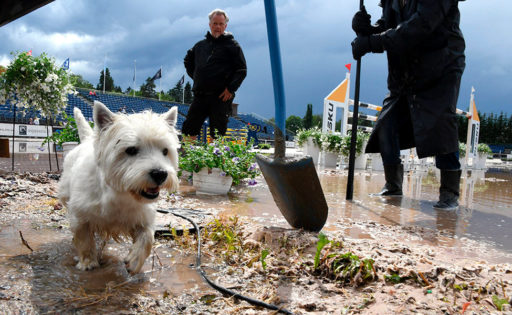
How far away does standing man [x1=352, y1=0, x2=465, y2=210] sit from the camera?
399 cm

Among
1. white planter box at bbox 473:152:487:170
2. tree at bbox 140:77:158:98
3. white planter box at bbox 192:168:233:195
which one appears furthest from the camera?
tree at bbox 140:77:158:98

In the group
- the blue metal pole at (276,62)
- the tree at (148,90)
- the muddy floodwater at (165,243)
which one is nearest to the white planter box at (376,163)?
the muddy floodwater at (165,243)

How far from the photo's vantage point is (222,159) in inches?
189

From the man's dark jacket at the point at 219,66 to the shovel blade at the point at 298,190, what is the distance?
373 cm

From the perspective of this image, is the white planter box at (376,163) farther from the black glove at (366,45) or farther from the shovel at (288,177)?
the shovel at (288,177)

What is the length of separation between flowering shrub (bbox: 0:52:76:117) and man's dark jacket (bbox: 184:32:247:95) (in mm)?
2492

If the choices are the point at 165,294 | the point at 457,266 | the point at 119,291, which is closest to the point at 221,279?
the point at 165,294

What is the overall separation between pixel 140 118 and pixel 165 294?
1043mm

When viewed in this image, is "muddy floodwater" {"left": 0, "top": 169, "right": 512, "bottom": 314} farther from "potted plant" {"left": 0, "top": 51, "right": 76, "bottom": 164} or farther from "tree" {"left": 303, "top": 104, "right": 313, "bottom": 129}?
"tree" {"left": 303, "top": 104, "right": 313, "bottom": 129}

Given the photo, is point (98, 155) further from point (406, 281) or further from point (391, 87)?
point (391, 87)

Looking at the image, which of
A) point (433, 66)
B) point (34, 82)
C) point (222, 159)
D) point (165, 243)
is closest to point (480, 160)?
point (433, 66)

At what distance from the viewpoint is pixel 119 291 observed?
5.86 ft

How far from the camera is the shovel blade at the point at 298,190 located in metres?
2.61

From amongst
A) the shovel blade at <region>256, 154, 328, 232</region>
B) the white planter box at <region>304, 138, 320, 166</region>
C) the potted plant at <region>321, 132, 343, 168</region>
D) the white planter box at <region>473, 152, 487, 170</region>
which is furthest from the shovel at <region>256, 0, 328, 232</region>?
the white planter box at <region>473, 152, 487, 170</region>
